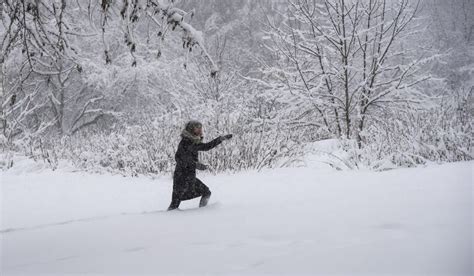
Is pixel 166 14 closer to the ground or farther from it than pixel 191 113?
farther from it

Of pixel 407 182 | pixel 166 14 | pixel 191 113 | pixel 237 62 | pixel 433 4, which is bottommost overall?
pixel 407 182

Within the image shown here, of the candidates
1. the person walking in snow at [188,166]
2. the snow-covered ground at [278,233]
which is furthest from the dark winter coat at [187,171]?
the snow-covered ground at [278,233]

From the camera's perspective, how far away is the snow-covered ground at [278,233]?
5.91ft

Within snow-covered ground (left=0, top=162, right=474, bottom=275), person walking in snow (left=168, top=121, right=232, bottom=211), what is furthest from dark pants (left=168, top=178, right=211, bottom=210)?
snow-covered ground (left=0, top=162, right=474, bottom=275)

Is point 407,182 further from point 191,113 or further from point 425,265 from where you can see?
point 191,113

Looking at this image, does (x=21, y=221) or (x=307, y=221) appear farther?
(x=21, y=221)

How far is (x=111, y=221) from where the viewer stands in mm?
3369

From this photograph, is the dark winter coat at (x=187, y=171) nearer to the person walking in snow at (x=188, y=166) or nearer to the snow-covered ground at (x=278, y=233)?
the person walking in snow at (x=188, y=166)

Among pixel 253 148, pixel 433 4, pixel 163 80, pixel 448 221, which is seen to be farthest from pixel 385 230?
pixel 433 4

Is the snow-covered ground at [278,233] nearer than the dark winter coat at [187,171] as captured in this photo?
Yes

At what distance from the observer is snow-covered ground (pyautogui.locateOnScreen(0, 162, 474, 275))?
180 centimetres

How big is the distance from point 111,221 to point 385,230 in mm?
2190

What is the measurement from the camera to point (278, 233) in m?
2.40

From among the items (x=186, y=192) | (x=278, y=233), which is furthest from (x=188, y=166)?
(x=278, y=233)
